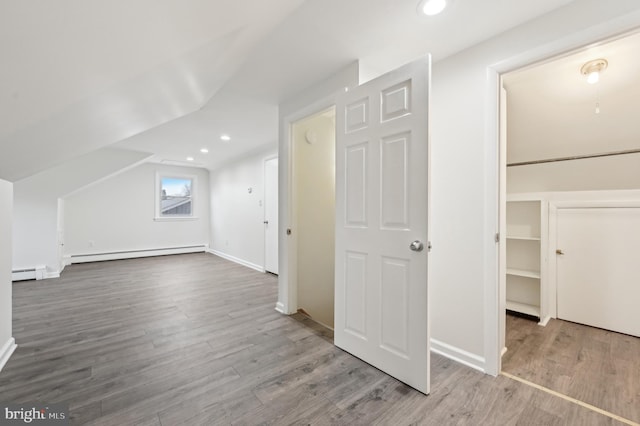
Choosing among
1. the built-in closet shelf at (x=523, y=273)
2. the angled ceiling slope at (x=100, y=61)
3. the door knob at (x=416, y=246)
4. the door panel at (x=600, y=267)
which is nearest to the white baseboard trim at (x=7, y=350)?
the angled ceiling slope at (x=100, y=61)

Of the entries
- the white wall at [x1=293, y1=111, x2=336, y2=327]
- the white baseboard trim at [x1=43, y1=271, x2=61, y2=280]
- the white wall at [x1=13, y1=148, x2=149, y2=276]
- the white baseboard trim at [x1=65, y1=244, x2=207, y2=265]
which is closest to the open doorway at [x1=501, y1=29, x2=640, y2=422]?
the white wall at [x1=293, y1=111, x2=336, y2=327]

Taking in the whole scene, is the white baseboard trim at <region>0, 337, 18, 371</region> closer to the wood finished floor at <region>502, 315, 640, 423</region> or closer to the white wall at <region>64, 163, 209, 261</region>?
the wood finished floor at <region>502, 315, 640, 423</region>

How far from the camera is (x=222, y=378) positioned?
5.68ft

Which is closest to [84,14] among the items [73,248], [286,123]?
[286,123]

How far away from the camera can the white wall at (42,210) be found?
13.2 ft

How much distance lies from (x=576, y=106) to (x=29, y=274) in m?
7.32

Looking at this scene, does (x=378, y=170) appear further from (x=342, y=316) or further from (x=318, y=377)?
(x=318, y=377)

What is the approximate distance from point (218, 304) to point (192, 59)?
101 inches

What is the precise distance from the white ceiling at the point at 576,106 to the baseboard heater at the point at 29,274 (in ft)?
21.2

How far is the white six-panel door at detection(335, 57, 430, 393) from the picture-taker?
1574 millimetres

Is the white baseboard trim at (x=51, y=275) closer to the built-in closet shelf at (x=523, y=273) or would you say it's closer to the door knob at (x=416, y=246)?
the door knob at (x=416, y=246)

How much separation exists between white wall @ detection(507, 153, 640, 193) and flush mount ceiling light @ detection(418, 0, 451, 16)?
7.31ft

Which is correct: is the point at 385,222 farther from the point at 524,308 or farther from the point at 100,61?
the point at 524,308

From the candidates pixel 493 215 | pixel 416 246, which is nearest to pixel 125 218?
pixel 416 246
